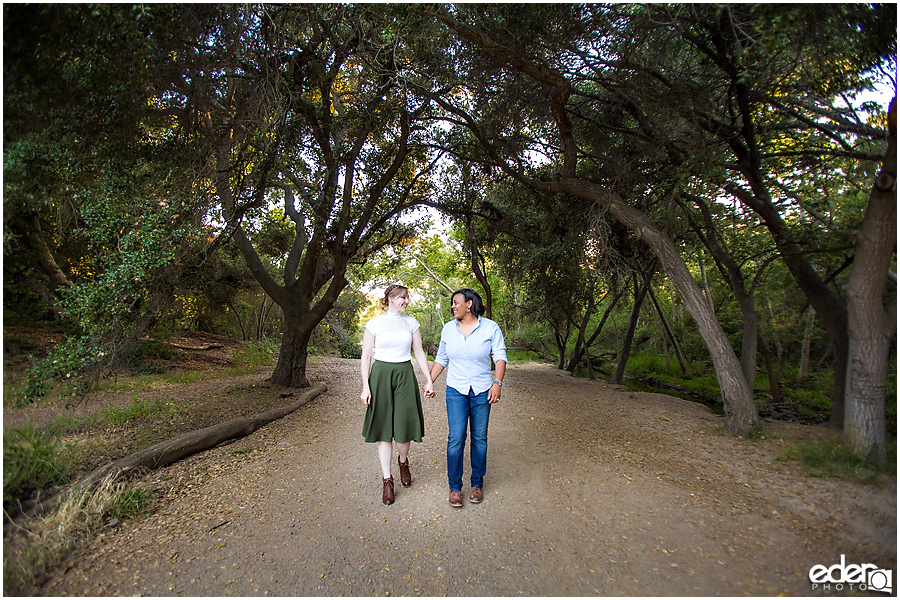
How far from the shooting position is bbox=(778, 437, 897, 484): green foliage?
2629 millimetres

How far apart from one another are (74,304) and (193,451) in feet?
6.28

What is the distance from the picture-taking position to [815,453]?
13.0 ft

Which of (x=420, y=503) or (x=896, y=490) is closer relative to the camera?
(x=896, y=490)

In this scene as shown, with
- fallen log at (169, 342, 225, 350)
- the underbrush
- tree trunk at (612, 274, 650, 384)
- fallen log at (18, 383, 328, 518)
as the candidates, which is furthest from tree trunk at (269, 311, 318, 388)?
tree trunk at (612, 274, 650, 384)

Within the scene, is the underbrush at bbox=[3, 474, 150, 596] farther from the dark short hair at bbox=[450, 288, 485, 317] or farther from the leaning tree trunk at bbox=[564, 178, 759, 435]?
the leaning tree trunk at bbox=[564, 178, 759, 435]

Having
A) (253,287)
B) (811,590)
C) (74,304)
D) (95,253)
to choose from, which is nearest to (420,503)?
(811,590)

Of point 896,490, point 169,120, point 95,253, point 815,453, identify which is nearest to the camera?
point 896,490

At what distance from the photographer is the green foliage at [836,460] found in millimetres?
2629

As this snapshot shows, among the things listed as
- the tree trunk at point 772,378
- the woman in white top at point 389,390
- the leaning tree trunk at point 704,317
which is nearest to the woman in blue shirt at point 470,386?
the woman in white top at point 389,390

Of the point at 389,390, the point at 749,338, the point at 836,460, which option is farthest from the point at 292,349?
the point at 749,338

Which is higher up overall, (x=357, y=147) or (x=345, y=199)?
(x=357, y=147)

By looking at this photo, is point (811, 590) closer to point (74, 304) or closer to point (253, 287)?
point (74, 304)

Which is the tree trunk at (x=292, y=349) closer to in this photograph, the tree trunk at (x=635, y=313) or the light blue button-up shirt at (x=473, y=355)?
the light blue button-up shirt at (x=473, y=355)

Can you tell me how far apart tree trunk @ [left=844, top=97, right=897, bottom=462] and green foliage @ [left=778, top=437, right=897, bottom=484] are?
0.41ft
